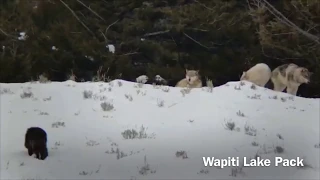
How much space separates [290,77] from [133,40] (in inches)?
225

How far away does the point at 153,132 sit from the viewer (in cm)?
381

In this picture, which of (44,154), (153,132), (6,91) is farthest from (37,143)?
(6,91)

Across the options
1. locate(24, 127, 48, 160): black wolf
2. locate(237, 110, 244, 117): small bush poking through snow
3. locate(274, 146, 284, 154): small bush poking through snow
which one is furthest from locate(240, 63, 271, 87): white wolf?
locate(24, 127, 48, 160): black wolf

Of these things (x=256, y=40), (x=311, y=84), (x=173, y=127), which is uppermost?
(x=256, y=40)

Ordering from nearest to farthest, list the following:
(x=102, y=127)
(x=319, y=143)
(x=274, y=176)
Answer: (x=274, y=176), (x=319, y=143), (x=102, y=127)

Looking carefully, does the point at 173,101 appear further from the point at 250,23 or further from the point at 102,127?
the point at 250,23

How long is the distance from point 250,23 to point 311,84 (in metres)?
3.01

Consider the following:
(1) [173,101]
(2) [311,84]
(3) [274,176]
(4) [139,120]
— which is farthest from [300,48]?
(3) [274,176]

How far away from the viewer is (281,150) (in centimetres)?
336

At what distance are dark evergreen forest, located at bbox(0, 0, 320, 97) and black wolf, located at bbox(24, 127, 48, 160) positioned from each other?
7.70 metres

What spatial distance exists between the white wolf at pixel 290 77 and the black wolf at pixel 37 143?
6.83m

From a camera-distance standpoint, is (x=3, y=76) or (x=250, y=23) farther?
(x=250, y=23)

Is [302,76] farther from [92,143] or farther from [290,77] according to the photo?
[92,143]

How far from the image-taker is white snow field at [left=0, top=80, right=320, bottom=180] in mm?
3049
